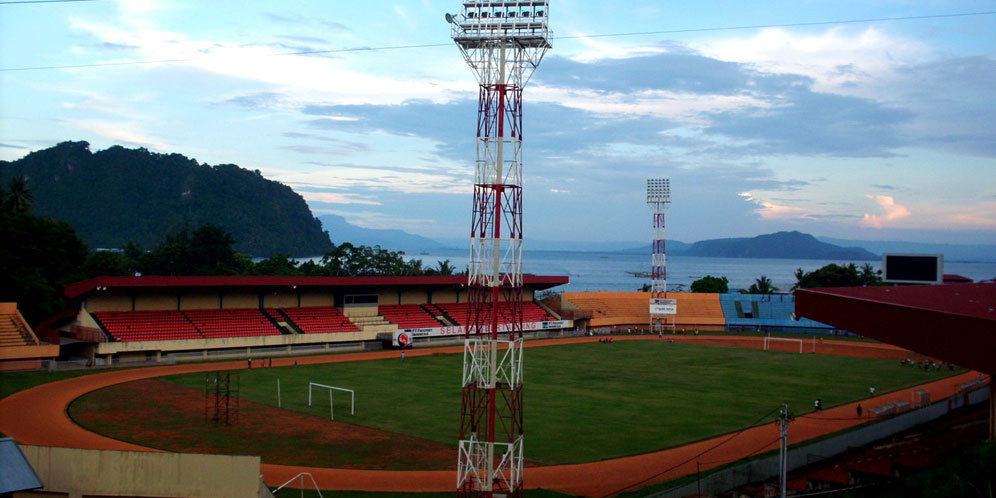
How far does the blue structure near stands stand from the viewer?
89.9 m

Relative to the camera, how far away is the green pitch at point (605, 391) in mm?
35156

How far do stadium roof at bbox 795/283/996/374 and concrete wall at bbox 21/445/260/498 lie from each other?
16.0m

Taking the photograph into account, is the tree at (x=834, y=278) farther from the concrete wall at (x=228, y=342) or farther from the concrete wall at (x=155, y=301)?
the concrete wall at (x=155, y=301)

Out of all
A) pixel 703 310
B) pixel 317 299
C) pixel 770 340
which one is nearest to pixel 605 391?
pixel 317 299

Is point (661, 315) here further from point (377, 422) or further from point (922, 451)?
point (922, 451)

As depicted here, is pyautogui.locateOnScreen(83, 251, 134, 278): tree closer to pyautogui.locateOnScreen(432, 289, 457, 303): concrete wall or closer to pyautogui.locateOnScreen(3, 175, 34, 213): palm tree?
pyautogui.locateOnScreen(3, 175, 34, 213): palm tree

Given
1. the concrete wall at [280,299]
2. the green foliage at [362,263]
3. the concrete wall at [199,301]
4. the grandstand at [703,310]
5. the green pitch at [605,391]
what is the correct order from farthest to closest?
the green foliage at [362,263] < the grandstand at [703,310] < the concrete wall at [280,299] < the concrete wall at [199,301] < the green pitch at [605,391]

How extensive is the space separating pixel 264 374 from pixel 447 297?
3084 cm

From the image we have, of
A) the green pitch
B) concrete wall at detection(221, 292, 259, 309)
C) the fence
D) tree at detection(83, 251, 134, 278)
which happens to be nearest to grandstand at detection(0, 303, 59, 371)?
the green pitch

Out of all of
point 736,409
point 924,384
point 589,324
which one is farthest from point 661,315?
point 736,409

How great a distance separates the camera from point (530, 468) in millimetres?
29203

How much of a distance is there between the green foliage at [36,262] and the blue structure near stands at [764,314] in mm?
68397

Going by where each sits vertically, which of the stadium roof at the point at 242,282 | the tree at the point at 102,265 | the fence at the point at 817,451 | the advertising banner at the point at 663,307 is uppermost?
the tree at the point at 102,265

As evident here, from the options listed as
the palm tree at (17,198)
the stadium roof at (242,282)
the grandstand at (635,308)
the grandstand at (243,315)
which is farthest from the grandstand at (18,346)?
the grandstand at (635,308)
